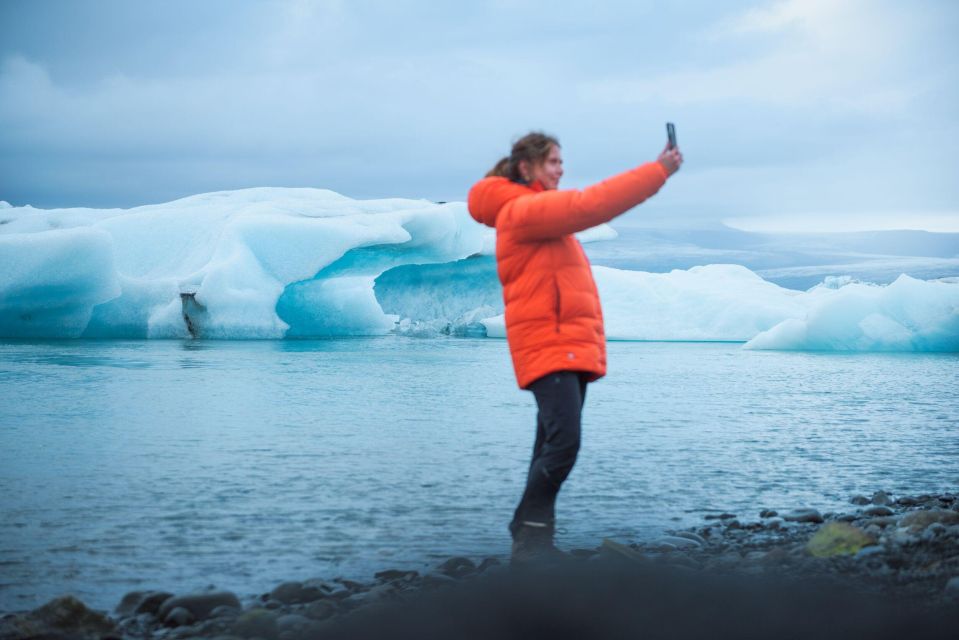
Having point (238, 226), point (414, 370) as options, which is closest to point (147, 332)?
point (238, 226)

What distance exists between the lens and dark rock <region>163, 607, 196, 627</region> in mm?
2551

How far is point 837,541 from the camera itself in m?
3.15

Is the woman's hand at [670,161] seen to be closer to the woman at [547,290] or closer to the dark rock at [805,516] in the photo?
the woman at [547,290]

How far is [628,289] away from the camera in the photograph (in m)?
25.5

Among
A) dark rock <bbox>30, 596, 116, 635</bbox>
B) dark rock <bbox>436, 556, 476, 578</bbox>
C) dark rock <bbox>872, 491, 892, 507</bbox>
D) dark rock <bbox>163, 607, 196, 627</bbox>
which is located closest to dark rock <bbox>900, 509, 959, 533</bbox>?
dark rock <bbox>872, 491, 892, 507</bbox>

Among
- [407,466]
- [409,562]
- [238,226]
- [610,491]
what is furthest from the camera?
[238,226]

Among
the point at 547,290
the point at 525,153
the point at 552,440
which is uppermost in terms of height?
the point at 525,153

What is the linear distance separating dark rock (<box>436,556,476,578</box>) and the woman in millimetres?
187

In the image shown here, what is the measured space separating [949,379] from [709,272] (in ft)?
54.1

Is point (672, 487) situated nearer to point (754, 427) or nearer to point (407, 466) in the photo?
point (407, 466)

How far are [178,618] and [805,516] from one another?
93.4 inches

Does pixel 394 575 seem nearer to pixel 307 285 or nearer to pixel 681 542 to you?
pixel 681 542

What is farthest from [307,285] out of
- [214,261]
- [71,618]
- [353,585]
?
[71,618]

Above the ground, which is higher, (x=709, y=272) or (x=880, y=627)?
(x=709, y=272)
